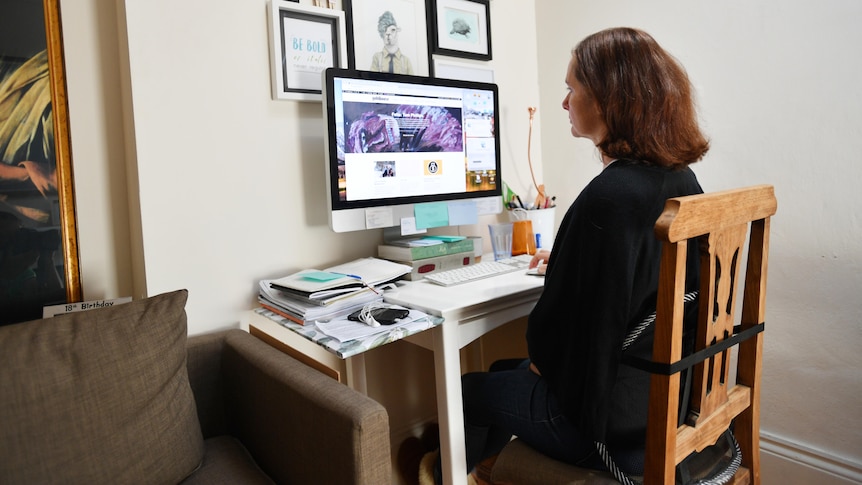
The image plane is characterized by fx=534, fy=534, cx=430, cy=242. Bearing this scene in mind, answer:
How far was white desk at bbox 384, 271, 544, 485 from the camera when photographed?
49.4 inches

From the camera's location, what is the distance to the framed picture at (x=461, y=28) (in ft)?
6.26

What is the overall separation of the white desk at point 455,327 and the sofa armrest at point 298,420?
0.29 meters

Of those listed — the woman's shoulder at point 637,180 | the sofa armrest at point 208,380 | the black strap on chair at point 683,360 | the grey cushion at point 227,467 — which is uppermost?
the woman's shoulder at point 637,180

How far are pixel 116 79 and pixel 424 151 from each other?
0.87 meters

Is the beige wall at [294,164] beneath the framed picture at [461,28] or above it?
beneath

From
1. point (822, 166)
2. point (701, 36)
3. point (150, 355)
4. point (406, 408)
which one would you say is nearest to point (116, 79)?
point (150, 355)

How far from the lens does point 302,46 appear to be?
1.58 metres

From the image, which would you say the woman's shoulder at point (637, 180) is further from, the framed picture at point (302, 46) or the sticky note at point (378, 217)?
the framed picture at point (302, 46)

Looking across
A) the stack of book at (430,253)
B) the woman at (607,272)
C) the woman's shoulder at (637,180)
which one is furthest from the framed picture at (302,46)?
the woman's shoulder at (637,180)

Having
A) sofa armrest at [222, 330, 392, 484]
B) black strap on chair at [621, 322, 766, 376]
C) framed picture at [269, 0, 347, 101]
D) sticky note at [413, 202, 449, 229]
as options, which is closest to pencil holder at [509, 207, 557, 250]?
sticky note at [413, 202, 449, 229]

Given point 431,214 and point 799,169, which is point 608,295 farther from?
point 799,169

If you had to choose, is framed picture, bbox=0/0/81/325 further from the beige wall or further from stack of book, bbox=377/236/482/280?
stack of book, bbox=377/236/482/280

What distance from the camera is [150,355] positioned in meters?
1.08

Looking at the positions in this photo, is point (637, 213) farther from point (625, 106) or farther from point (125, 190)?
point (125, 190)
